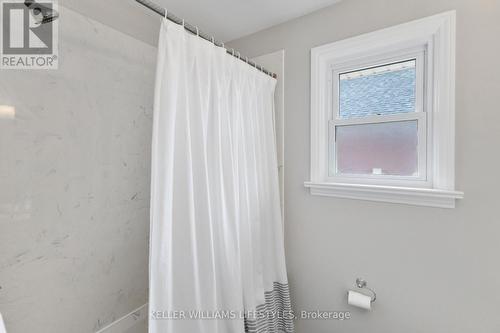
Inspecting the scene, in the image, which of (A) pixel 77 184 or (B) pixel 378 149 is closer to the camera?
(A) pixel 77 184

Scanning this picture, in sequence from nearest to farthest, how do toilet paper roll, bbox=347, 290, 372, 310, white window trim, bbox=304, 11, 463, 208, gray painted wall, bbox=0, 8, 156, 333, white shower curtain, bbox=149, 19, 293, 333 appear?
white shower curtain, bbox=149, 19, 293, 333 < gray painted wall, bbox=0, 8, 156, 333 < white window trim, bbox=304, 11, 463, 208 < toilet paper roll, bbox=347, 290, 372, 310

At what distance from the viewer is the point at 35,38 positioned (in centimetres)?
112

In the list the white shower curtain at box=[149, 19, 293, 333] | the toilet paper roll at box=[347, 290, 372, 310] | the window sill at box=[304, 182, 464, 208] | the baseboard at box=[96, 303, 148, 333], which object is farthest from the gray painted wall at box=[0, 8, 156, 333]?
the toilet paper roll at box=[347, 290, 372, 310]

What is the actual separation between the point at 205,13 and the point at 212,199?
131 centimetres

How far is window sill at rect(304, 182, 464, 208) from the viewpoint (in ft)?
3.80

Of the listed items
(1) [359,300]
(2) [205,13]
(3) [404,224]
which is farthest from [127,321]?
(2) [205,13]

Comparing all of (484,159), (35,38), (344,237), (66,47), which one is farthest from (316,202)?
(35,38)

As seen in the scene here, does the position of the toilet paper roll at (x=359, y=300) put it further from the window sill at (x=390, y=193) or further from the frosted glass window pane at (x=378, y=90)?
the frosted glass window pane at (x=378, y=90)

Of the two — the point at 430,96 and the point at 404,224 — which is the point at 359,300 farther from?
the point at 430,96

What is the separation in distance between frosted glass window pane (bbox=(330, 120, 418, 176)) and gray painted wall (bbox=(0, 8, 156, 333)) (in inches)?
52.7

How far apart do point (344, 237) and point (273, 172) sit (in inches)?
24.2

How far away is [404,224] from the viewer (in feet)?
4.22

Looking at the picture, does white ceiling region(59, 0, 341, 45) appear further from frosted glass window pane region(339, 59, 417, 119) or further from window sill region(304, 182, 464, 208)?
window sill region(304, 182, 464, 208)

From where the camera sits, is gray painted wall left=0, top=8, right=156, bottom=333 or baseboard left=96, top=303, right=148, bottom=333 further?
baseboard left=96, top=303, right=148, bottom=333
